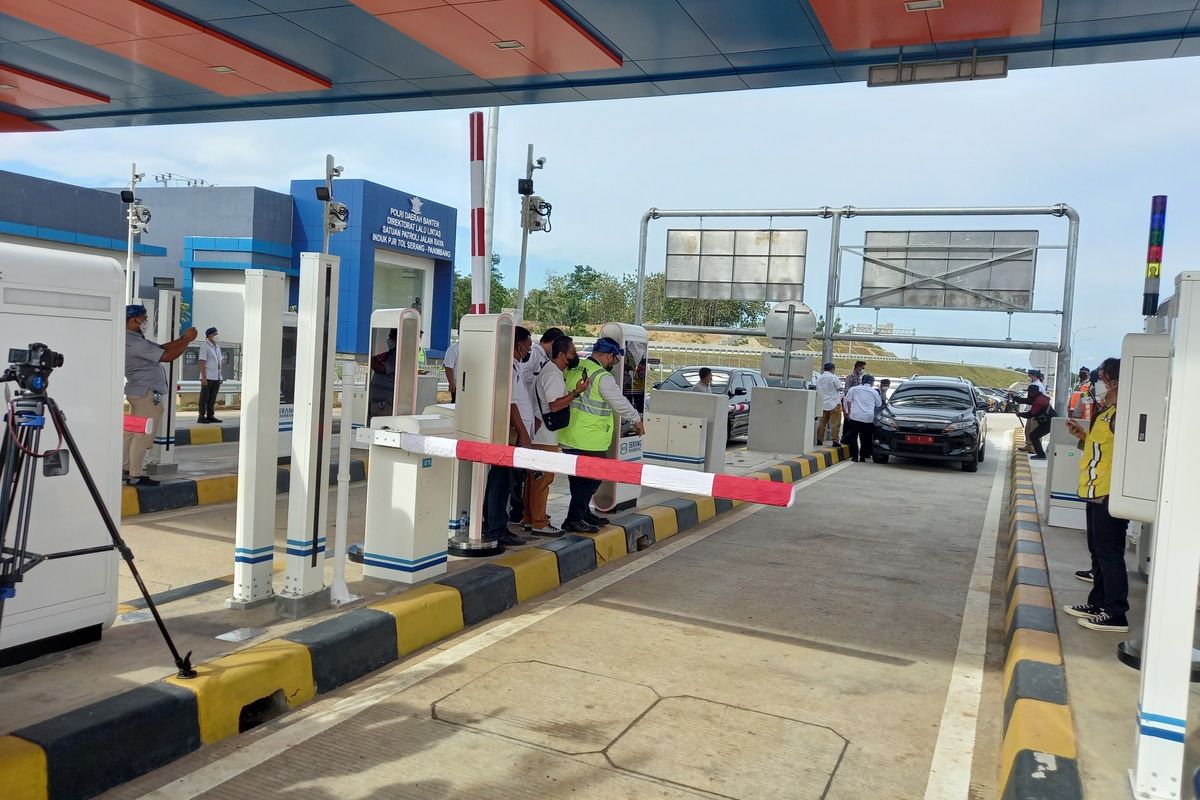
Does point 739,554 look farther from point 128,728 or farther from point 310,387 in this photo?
point 128,728

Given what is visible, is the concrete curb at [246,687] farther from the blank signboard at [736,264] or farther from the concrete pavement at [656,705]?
the blank signboard at [736,264]

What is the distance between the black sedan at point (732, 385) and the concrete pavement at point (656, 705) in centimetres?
1047

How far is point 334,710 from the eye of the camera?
13.9 ft

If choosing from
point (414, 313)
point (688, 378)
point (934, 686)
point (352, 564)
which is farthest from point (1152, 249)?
point (688, 378)

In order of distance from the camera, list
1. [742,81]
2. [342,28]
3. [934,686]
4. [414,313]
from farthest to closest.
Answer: [742,81]
[342,28]
[414,313]
[934,686]

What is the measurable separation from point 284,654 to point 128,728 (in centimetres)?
82

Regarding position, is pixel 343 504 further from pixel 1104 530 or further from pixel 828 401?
pixel 828 401

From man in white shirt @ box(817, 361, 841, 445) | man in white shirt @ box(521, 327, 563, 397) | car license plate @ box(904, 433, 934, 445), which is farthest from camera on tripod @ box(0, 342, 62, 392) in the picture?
man in white shirt @ box(817, 361, 841, 445)

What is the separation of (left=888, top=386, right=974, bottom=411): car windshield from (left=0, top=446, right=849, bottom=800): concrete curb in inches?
457

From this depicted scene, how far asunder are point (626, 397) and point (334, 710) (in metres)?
5.20

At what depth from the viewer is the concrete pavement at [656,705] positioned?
3633 mm

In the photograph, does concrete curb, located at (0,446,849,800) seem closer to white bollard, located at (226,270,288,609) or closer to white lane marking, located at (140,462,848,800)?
white lane marking, located at (140,462,848,800)

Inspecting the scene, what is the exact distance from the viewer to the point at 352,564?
250 inches

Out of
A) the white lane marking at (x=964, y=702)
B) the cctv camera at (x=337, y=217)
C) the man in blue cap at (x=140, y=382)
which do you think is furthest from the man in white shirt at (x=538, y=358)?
the cctv camera at (x=337, y=217)
